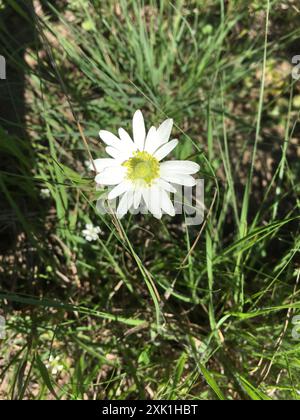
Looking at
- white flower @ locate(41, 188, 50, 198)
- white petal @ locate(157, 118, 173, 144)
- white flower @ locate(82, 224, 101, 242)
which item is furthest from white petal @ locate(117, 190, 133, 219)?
white flower @ locate(41, 188, 50, 198)

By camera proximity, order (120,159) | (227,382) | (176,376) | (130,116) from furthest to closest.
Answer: (130,116) → (227,382) → (176,376) → (120,159)

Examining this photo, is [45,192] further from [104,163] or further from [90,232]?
[104,163]

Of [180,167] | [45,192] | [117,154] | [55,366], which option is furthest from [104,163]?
[55,366]

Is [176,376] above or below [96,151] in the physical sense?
below

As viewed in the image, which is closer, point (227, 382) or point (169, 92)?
point (227, 382)

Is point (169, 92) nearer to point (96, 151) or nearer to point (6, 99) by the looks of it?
point (96, 151)

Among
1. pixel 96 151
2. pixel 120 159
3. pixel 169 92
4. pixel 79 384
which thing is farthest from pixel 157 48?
pixel 79 384
